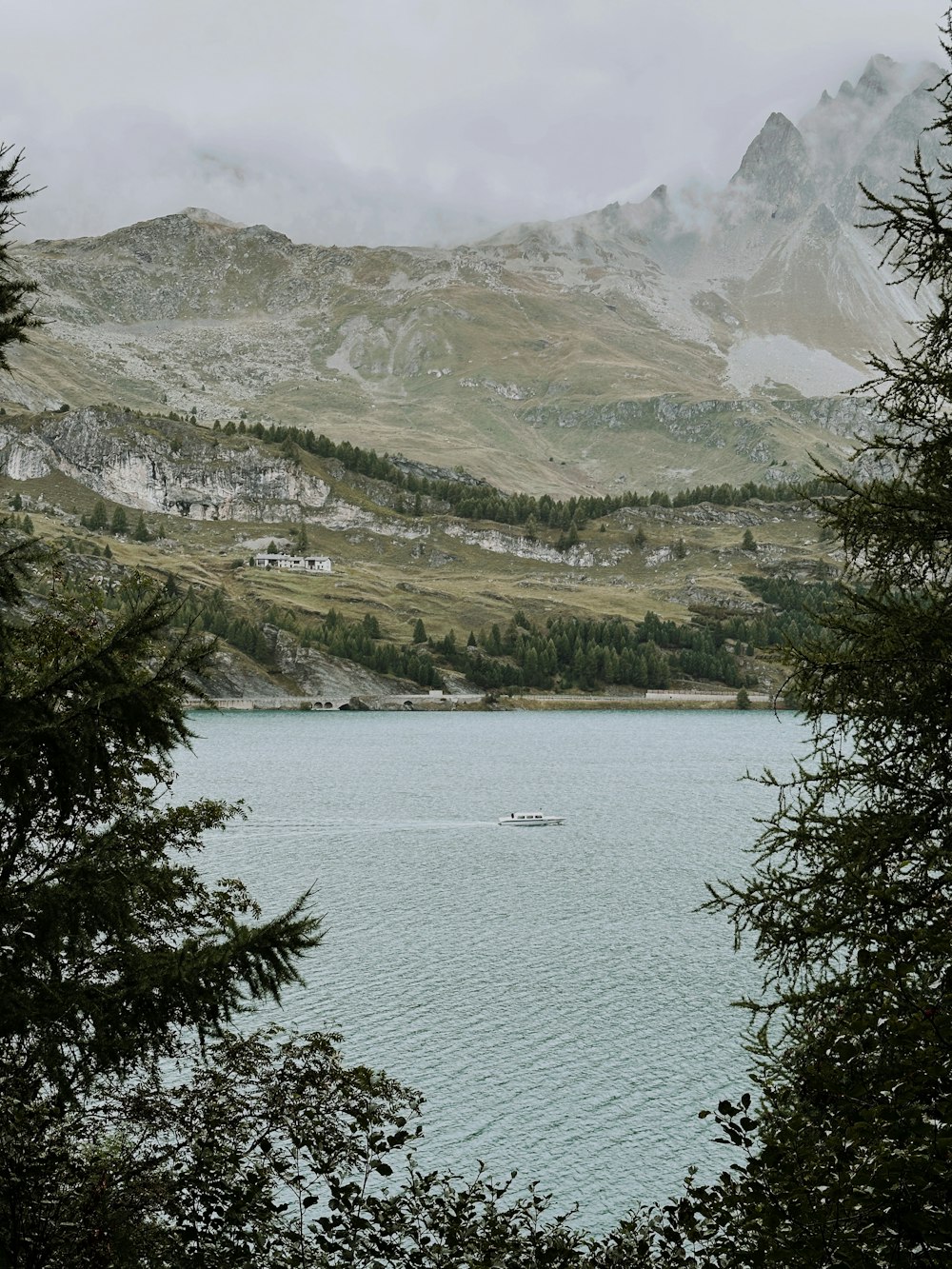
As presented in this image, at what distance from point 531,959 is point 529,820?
5131cm

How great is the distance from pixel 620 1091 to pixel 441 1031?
974 centimetres

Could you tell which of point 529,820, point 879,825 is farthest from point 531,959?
point 529,820

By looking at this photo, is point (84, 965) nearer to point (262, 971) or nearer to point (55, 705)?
point (262, 971)

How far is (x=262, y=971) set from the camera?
1330cm

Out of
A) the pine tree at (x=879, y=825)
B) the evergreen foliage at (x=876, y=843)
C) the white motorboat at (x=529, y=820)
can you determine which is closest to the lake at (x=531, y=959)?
the white motorboat at (x=529, y=820)

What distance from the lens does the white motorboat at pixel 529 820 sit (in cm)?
11294

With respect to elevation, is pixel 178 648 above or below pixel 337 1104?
above

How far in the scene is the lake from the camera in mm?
39375

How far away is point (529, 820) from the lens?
375ft

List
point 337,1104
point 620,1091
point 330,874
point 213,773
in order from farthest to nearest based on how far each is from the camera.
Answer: point 213,773 < point 330,874 < point 620,1091 < point 337,1104

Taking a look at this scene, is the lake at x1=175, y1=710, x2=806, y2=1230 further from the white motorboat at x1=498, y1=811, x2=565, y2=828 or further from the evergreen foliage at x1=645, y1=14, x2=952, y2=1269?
the evergreen foliage at x1=645, y1=14, x2=952, y2=1269

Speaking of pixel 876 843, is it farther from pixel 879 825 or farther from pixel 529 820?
pixel 529 820

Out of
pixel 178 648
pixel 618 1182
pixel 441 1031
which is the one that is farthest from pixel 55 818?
pixel 441 1031

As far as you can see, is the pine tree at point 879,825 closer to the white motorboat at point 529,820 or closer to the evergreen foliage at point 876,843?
the evergreen foliage at point 876,843
